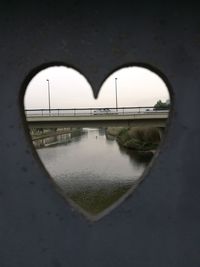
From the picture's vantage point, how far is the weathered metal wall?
1.96 meters

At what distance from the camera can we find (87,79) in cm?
200

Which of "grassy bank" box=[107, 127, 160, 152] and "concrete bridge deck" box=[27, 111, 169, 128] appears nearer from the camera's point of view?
"concrete bridge deck" box=[27, 111, 169, 128]

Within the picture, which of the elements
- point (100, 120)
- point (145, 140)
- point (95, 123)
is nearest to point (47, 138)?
point (145, 140)

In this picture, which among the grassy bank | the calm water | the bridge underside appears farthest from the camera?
the grassy bank

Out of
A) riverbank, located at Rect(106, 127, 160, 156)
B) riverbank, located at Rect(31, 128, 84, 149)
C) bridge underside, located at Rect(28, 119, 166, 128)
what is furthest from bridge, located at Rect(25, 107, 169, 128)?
riverbank, located at Rect(31, 128, 84, 149)

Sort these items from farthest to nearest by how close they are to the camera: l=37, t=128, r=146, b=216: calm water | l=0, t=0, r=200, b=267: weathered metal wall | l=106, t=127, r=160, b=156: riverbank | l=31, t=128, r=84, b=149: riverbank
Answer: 1. l=31, t=128, r=84, b=149: riverbank
2. l=106, t=127, r=160, b=156: riverbank
3. l=37, t=128, r=146, b=216: calm water
4. l=0, t=0, r=200, b=267: weathered metal wall

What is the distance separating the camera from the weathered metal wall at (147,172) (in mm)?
1963

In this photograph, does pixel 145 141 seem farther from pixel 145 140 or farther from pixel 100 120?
pixel 100 120

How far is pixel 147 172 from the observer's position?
2.06 meters

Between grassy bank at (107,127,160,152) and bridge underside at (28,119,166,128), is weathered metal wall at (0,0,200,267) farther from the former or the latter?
grassy bank at (107,127,160,152)

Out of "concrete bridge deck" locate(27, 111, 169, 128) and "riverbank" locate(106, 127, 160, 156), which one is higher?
"concrete bridge deck" locate(27, 111, 169, 128)

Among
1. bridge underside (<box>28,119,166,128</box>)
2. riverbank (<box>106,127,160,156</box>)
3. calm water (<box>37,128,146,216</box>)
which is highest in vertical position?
bridge underside (<box>28,119,166,128</box>)
